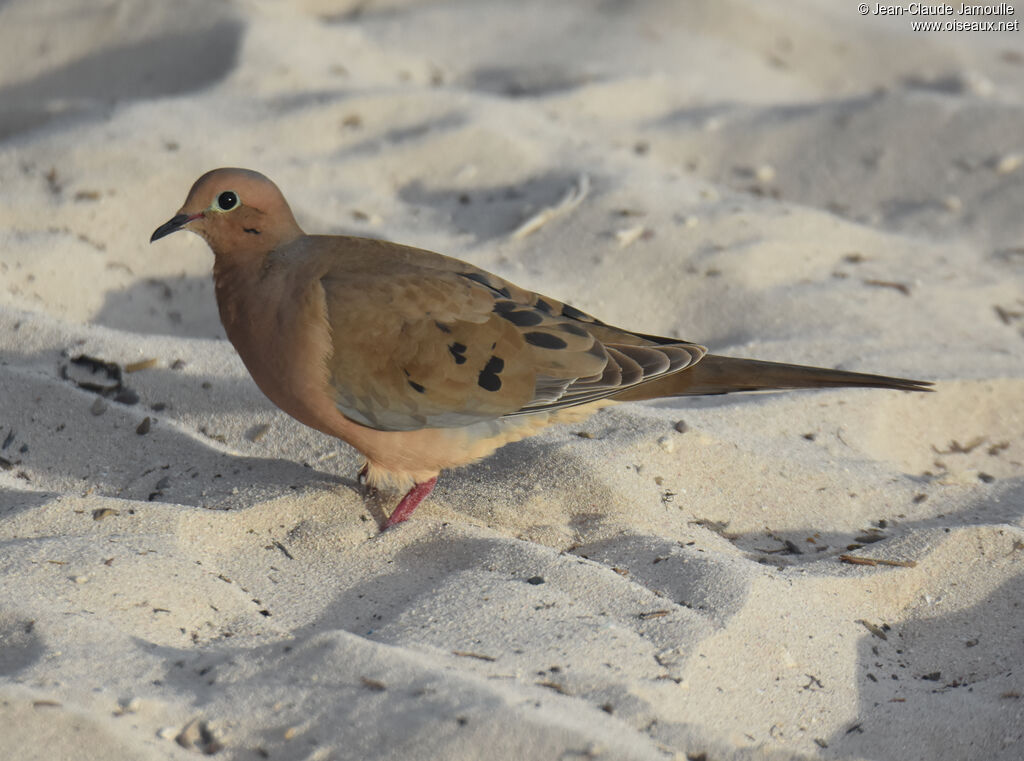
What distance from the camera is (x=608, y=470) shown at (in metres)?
3.35

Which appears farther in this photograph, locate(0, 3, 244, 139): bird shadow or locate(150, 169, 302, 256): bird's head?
locate(0, 3, 244, 139): bird shadow

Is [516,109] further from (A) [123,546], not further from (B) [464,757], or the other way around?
(B) [464,757]

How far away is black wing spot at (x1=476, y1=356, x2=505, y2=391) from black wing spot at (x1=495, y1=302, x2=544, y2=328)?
0.49ft

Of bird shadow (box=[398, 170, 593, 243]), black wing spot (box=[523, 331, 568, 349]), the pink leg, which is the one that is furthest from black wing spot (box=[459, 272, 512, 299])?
bird shadow (box=[398, 170, 593, 243])

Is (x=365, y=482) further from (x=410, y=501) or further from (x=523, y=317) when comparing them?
(x=523, y=317)

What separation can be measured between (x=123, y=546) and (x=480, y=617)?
0.89 m

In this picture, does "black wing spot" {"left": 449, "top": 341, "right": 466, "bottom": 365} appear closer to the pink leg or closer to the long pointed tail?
the pink leg

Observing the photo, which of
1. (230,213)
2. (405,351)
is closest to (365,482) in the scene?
(405,351)

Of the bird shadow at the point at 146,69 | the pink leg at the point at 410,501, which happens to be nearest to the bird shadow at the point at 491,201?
the bird shadow at the point at 146,69

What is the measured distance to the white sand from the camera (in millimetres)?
2387

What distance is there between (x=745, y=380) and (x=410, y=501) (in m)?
1.02

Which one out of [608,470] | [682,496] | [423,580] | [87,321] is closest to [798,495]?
[682,496]

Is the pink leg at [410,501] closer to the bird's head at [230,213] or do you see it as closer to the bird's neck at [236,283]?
the bird's neck at [236,283]

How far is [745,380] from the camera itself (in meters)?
3.32
